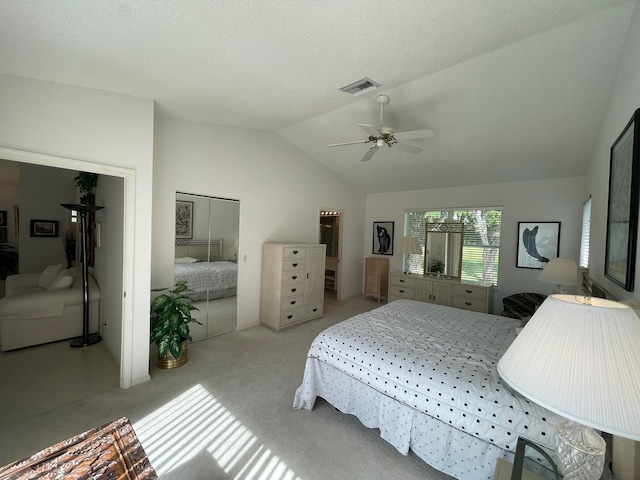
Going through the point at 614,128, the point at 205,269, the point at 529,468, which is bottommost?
the point at 529,468

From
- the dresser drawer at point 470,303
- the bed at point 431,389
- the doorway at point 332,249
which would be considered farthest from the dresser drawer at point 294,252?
the dresser drawer at point 470,303

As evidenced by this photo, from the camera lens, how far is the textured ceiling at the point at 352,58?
5.07 feet

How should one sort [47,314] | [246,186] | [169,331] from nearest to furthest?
[169,331], [47,314], [246,186]

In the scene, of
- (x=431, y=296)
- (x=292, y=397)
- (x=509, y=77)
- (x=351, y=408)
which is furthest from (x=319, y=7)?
(x=431, y=296)

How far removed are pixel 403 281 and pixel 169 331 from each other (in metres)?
3.99

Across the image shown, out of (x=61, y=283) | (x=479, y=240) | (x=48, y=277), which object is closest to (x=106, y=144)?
(x=61, y=283)

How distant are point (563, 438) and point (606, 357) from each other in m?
0.57

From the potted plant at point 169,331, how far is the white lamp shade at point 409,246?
3.79 metres

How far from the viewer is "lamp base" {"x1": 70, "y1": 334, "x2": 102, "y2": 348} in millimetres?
3327

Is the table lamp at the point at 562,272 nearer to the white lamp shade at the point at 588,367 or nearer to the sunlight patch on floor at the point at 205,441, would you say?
the white lamp shade at the point at 588,367

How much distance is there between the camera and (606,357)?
0.68 m

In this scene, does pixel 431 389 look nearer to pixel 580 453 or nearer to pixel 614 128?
pixel 580 453

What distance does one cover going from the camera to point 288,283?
4027 mm

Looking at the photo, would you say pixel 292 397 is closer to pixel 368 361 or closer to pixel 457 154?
pixel 368 361
